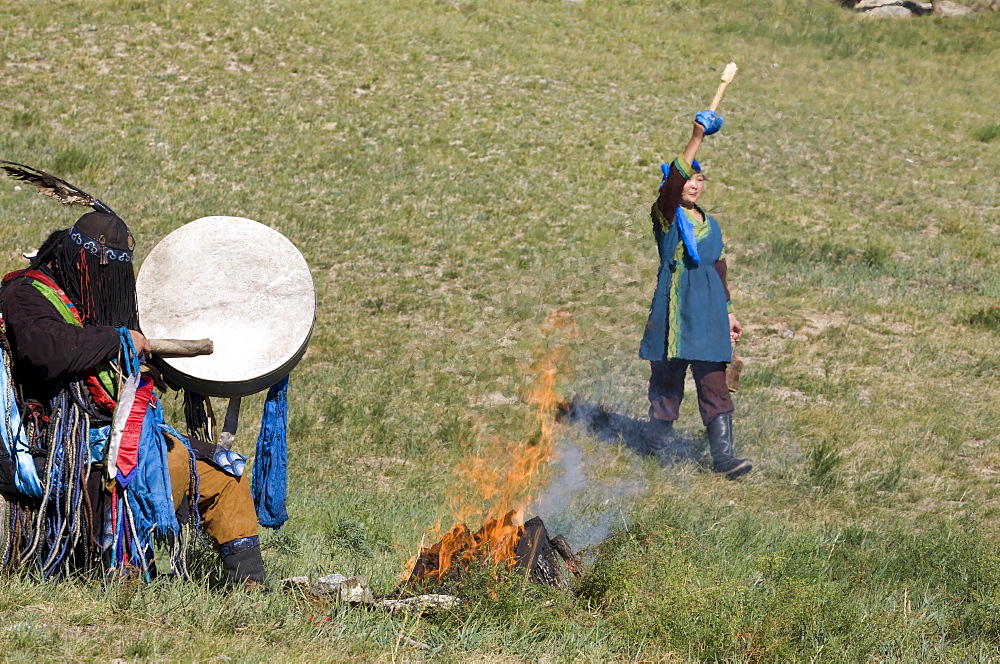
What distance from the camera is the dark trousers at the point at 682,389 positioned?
6.89 meters

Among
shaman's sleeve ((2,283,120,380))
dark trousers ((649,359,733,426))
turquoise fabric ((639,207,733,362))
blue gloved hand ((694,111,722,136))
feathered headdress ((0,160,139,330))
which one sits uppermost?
blue gloved hand ((694,111,722,136))

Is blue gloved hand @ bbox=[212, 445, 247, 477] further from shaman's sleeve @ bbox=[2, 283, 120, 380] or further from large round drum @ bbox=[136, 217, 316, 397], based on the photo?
shaman's sleeve @ bbox=[2, 283, 120, 380]

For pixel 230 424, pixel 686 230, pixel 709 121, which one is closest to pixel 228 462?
pixel 230 424

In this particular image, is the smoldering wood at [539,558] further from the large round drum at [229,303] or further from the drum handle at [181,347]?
the drum handle at [181,347]

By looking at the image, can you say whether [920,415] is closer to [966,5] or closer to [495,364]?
[495,364]

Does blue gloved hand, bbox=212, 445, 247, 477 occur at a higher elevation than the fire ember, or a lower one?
higher

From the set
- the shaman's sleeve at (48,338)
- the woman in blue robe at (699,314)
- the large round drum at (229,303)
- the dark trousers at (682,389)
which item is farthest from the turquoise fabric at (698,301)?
the shaman's sleeve at (48,338)

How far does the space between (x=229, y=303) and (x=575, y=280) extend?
7.14m

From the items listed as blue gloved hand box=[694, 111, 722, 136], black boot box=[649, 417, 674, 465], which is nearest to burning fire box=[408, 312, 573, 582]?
black boot box=[649, 417, 674, 465]

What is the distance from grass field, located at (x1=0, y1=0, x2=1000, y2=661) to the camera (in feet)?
13.8

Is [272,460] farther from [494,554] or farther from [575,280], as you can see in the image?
[575,280]

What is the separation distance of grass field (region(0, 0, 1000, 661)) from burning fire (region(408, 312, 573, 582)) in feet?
0.34

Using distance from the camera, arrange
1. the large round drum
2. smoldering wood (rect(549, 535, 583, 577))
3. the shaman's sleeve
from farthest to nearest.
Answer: smoldering wood (rect(549, 535, 583, 577))
the large round drum
the shaman's sleeve

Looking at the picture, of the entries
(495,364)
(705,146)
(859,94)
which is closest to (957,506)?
(495,364)
